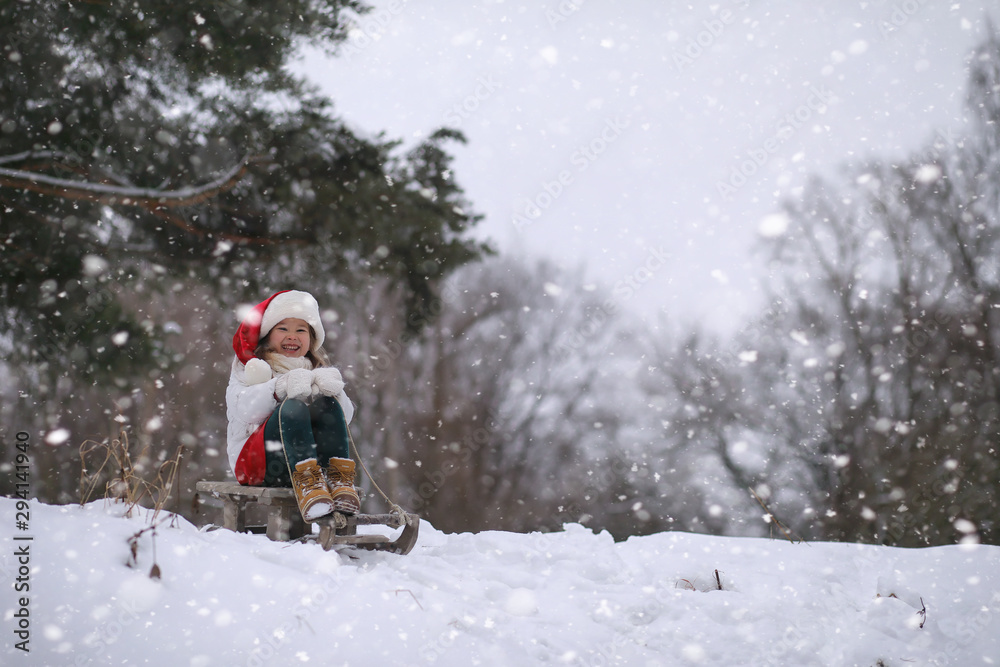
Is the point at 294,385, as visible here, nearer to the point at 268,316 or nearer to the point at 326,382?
the point at 326,382

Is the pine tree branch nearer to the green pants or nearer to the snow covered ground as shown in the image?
the green pants

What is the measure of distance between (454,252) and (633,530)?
10.8 metres

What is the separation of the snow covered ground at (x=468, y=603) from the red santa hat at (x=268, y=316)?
1.02 metres

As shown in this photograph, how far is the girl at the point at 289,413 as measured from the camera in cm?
294

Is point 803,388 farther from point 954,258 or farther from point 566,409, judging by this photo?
point 566,409

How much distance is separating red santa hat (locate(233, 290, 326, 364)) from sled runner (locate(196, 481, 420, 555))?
2.42 ft

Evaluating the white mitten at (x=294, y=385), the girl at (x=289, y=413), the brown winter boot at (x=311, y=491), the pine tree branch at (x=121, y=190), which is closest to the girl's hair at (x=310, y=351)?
the girl at (x=289, y=413)

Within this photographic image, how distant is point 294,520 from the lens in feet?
10.5

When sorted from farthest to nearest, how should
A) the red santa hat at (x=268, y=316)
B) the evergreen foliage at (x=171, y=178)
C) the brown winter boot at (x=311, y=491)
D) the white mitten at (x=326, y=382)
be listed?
the evergreen foliage at (x=171, y=178) → the red santa hat at (x=268, y=316) → the white mitten at (x=326, y=382) → the brown winter boot at (x=311, y=491)

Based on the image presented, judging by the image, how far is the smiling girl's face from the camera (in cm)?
345

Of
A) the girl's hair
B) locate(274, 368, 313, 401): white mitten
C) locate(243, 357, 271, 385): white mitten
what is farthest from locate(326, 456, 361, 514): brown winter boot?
the girl's hair

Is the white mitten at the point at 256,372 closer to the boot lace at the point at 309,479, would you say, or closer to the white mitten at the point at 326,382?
the white mitten at the point at 326,382

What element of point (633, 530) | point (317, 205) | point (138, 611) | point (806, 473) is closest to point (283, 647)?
point (138, 611)

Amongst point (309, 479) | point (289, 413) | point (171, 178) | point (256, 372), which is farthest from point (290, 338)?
point (171, 178)
